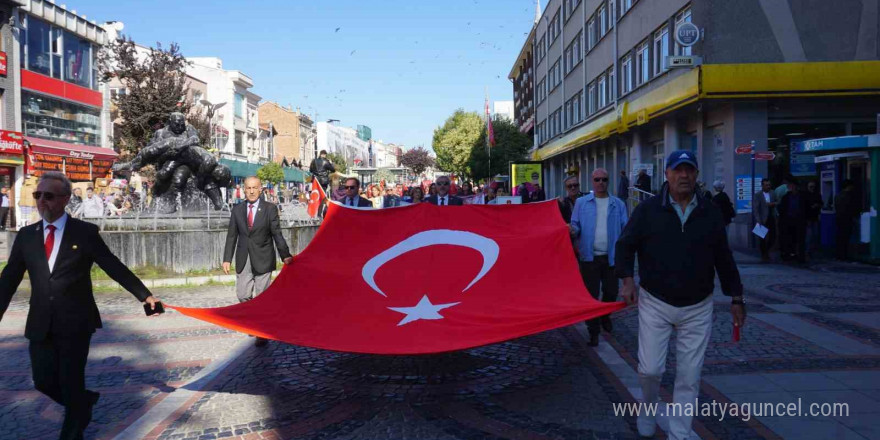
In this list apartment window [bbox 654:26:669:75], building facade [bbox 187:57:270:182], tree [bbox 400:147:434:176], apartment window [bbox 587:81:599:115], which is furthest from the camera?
tree [bbox 400:147:434:176]

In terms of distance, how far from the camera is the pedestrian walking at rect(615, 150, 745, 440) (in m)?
4.73

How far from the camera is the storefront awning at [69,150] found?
36156 mm

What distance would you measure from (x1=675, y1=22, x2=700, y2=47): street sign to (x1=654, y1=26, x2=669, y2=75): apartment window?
476cm

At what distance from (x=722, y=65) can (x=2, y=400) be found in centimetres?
1889

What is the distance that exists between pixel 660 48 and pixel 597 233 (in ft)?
68.7

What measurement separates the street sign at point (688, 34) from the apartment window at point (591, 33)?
1824cm

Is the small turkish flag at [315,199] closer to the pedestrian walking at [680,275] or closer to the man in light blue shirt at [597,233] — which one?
the man in light blue shirt at [597,233]

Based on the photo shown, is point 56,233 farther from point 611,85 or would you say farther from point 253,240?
point 611,85

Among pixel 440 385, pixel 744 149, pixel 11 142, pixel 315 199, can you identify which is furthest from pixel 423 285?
pixel 11 142

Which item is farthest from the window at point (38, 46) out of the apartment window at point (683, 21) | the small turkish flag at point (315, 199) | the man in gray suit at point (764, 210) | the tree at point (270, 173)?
the man in gray suit at point (764, 210)

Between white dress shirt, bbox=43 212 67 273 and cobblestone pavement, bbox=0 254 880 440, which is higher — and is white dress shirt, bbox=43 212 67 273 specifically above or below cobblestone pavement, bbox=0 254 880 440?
above

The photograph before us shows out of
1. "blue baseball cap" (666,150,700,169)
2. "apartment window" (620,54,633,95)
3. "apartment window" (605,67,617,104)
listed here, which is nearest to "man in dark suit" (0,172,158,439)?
"blue baseball cap" (666,150,700,169)

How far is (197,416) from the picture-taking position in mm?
5766

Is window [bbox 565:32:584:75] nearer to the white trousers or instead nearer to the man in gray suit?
the man in gray suit
